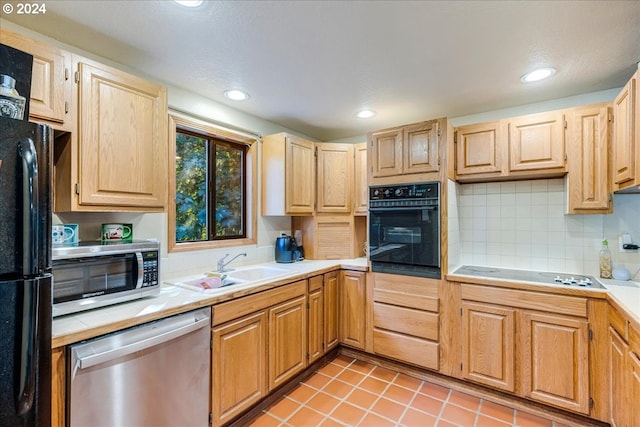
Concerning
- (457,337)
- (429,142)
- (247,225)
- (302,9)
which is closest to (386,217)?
(429,142)

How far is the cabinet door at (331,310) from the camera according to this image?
278 cm

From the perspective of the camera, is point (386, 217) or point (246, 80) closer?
point (246, 80)

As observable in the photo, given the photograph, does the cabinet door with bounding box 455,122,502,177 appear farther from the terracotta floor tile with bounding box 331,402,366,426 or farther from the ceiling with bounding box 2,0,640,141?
the terracotta floor tile with bounding box 331,402,366,426

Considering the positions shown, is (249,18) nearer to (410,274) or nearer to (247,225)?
(247,225)

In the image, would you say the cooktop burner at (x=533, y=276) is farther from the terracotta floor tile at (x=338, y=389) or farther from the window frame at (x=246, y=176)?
the window frame at (x=246, y=176)

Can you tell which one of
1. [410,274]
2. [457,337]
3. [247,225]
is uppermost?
[247,225]

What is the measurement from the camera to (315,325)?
2.63 meters

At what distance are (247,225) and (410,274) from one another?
1561 millimetres

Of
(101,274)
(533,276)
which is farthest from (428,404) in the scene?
(101,274)

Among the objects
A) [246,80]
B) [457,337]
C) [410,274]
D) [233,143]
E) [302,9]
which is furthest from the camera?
[233,143]

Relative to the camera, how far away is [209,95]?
8.08 ft

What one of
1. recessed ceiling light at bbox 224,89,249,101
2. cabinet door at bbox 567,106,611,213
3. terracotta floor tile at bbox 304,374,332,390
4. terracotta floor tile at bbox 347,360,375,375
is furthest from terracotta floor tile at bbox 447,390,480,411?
recessed ceiling light at bbox 224,89,249,101

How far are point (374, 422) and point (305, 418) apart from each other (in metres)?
0.46

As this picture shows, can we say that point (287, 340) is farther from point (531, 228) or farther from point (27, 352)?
point (531, 228)
